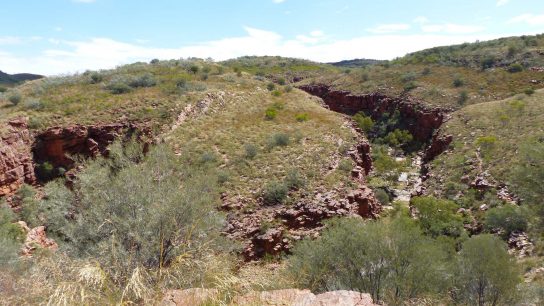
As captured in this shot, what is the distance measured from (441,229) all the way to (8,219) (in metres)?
19.4

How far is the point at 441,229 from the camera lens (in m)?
18.4

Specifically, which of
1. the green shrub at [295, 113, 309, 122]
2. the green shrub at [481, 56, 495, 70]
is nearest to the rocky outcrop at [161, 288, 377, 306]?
the green shrub at [295, 113, 309, 122]

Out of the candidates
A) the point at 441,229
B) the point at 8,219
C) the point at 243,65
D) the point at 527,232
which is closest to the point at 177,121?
the point at 8,219

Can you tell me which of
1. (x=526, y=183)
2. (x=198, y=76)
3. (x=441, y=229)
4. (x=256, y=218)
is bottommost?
(x=441, y=229)

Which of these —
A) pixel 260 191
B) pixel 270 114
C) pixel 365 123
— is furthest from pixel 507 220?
pixel 365 123

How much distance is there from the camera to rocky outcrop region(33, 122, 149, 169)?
72.9ft

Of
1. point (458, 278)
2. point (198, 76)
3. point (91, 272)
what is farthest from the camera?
point (198, 76)

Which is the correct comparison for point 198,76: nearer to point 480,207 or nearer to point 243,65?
point 480,207

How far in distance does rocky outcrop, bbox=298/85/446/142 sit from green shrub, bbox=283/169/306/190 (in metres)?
23.1

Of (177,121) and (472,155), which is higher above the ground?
(177,121)

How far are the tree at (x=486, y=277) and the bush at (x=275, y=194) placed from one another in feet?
25.7

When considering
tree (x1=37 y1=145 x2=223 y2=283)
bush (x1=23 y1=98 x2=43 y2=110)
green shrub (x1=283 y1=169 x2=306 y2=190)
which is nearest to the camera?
tree (x1=37 y1=145 x2=223 y2=283)

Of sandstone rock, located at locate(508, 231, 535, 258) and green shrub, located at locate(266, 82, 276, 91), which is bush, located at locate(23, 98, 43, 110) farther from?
sandstone rock, located at locate(508, 231, 535, 258)

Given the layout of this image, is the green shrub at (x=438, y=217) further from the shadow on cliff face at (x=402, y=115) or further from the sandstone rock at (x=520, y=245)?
the shadow on cliff face at (x=402, y=115)
